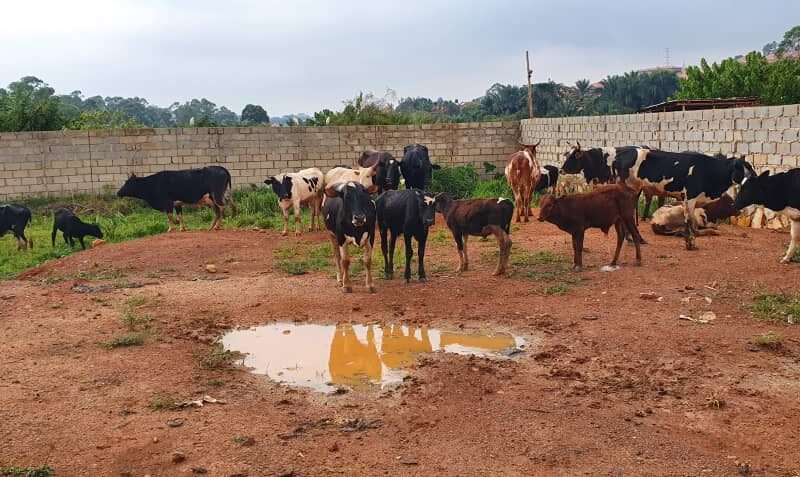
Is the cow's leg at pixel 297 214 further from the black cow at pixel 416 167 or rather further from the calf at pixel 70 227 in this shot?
the calf at pixel 70 227

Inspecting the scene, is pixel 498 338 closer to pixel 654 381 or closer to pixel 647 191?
pixel 654 381

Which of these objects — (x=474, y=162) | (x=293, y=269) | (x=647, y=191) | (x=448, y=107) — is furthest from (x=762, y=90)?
(x=448, y=107)

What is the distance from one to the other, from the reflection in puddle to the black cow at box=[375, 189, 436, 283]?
2275mm

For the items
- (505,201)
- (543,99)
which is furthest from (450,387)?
(543,99)

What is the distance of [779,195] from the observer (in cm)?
1000

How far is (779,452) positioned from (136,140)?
19460 mm

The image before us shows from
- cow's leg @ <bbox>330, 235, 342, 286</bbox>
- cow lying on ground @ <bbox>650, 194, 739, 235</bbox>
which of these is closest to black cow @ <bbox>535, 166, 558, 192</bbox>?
cow lying on ground @ <bbox>650, 194, 739, 235</bbox>

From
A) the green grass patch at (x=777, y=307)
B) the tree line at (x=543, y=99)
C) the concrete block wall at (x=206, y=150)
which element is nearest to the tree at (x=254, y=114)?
the tree line at (x=543, y=99)

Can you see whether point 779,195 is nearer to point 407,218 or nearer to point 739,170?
point 739,170

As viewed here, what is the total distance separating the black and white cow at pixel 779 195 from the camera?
31.9ft

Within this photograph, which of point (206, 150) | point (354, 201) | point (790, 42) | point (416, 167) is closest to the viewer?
point (354, 201)

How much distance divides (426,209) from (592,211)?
2.29 m

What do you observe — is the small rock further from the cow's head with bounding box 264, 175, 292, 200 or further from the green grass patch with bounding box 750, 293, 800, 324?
the cow's head with bounding box 264, 175, 292, 200

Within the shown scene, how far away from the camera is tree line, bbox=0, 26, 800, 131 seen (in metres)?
23.9
